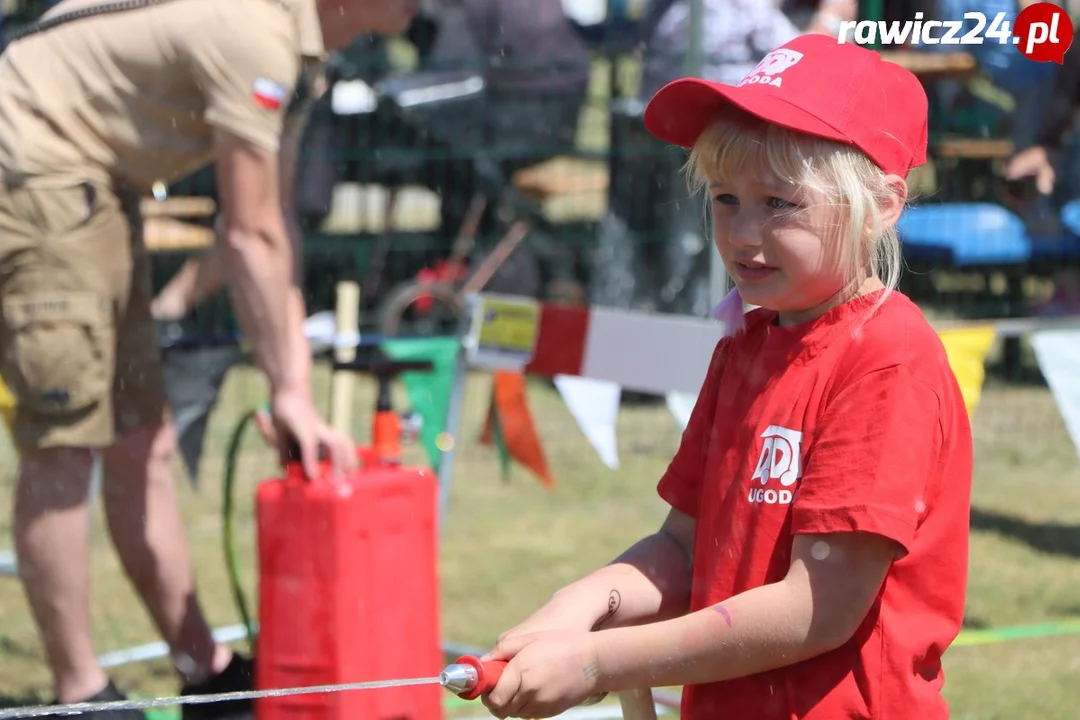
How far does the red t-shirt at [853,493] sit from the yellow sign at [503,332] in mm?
2757

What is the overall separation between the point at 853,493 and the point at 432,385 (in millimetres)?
3299

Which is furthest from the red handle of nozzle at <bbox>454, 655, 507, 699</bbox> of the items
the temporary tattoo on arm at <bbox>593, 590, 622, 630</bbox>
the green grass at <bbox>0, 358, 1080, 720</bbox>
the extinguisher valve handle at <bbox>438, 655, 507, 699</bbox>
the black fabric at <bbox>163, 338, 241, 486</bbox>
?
the black fabric at <bbox>163, 338, 241, 486</bbox>

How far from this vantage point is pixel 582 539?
550 cm

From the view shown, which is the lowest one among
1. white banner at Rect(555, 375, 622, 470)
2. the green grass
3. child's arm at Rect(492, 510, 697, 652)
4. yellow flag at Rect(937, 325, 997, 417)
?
the green grass

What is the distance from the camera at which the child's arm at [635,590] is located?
196cm

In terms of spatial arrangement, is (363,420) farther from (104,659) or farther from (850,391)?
(850,391)

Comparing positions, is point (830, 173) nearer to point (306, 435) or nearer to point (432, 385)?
point (306, 435)

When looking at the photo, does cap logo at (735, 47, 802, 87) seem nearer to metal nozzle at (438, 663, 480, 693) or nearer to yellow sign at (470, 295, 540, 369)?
metal nozzle at (438, 663, 480, 693)

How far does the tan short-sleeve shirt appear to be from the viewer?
3.19 metres

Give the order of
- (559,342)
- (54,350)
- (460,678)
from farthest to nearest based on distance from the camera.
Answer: (559,342)
(54,350)
(460,678)

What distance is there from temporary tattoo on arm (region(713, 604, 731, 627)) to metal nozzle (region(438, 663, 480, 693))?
0.31 m

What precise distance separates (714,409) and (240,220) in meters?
1.61

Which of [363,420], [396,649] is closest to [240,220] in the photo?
[396,649]

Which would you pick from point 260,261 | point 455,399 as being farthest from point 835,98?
point 455,399
